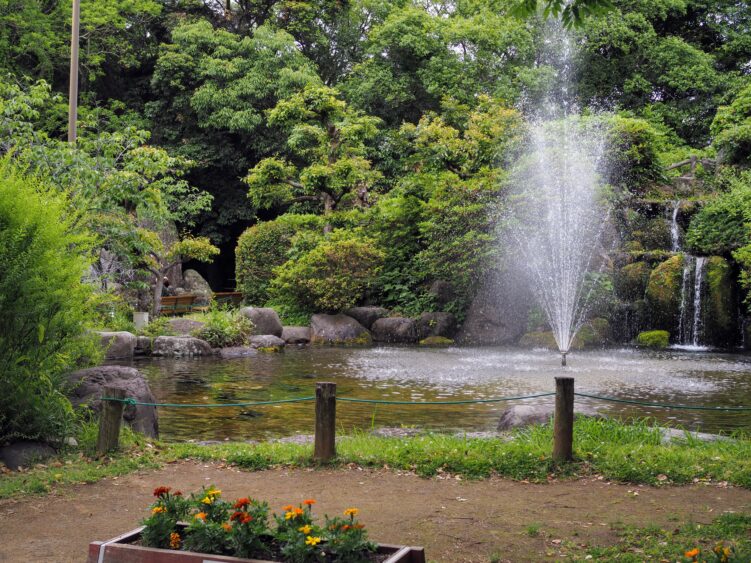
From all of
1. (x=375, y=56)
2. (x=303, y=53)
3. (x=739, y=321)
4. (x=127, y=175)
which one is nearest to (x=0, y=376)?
(x=127, y=175)

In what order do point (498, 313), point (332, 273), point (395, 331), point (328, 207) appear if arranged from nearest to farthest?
point (498, 313)
point (395, 331)
point (332, 273)
point (328, 207)

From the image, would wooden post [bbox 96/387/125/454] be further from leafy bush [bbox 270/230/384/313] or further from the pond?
leafy bush [bbox 270/230/384/313]

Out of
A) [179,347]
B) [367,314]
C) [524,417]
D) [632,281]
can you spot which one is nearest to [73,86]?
[179,347]

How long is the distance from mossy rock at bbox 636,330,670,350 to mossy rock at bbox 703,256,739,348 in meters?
0.96

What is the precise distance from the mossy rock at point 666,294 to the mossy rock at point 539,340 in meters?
2.76

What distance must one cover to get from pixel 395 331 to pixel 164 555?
1795cm

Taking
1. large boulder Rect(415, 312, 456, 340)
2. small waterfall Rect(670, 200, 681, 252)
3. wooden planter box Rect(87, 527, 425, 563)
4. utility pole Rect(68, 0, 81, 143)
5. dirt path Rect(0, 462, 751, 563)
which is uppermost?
utility pole Rect(68, 0, 81, 143)

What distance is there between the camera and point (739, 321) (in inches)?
753

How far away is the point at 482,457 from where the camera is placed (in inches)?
267

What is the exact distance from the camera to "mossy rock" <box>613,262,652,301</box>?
66.6 feet

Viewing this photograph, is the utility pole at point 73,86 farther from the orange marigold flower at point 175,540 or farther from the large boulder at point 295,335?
the orange marigold flower at point 175,540

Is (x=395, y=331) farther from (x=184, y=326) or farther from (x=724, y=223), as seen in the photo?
(x=724, y=223)

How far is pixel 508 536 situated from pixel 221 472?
9.47ft

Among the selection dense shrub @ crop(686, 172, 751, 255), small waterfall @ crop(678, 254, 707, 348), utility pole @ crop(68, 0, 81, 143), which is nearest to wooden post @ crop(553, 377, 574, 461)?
utility pole @ crop(68, 0, 81, 143)
